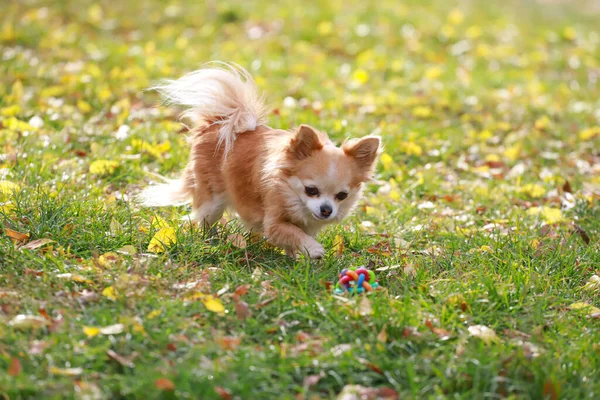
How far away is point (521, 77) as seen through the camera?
927 centimetres

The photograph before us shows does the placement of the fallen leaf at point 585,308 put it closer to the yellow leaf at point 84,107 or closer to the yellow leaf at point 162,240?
the yellow leaf at point 162,240

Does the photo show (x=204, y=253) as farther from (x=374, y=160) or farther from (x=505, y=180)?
(x=505, y=180)

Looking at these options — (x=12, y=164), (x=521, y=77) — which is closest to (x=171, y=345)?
(x=12, y=164)

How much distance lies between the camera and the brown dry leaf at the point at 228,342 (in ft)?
10.3

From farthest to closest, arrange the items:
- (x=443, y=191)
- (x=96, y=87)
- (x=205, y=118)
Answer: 1. (x=96, y=87)
2. (x=443, y=191)
3. (x=205, y=118)

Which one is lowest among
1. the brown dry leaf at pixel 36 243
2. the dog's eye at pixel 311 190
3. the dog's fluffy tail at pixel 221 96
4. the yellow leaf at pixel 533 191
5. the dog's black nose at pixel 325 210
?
the yellow leaf at pixel 533 191

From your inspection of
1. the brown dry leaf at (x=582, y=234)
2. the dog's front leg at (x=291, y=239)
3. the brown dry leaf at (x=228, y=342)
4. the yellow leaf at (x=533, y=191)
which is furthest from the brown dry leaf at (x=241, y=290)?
the yellow leaf at (x=533, y=191)

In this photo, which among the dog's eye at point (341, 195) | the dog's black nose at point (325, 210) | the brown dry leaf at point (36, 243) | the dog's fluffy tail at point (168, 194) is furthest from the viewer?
the dog's fluffy tail at point (168, 194)

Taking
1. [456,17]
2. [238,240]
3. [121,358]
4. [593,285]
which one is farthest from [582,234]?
[456,17]

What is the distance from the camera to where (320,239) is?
453cm

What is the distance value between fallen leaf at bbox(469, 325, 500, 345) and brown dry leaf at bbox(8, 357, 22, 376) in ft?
6.21

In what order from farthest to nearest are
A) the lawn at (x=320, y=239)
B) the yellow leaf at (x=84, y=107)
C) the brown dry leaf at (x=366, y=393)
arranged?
1. the yellow leaf at (x=84, y=107)
2. the lawn at (x=320, y=239)
3. the brown dry leaf at (x=366, y=393)

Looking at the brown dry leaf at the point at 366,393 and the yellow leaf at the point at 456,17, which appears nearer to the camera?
the brown dry leaf at the point at 366,393

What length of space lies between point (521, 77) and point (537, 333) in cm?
641
